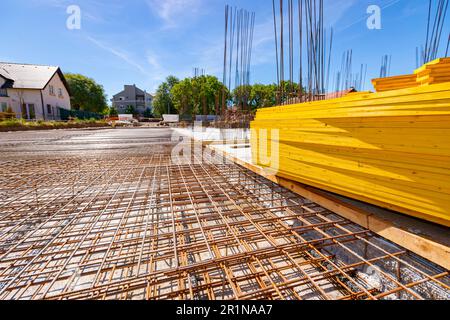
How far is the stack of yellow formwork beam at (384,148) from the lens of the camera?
1.67 meters

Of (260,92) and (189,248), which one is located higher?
(260,92)

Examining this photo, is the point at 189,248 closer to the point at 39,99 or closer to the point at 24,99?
the point at 39,99

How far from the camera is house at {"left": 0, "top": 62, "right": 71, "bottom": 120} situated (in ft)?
90.5

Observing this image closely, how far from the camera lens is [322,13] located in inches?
220

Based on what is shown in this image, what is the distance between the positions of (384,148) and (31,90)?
3810 centimetres

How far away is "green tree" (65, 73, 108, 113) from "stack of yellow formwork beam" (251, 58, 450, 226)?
5457 centimetres

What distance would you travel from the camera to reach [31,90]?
28.1 m

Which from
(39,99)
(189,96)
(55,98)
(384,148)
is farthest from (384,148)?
(189,96)

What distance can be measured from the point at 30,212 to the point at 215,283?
2753 millimetres

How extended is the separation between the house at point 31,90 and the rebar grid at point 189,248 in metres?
32.3

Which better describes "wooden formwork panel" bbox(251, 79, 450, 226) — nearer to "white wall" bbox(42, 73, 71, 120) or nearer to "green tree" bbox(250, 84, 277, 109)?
"white wall" bbox(42, 73, 71, 120)

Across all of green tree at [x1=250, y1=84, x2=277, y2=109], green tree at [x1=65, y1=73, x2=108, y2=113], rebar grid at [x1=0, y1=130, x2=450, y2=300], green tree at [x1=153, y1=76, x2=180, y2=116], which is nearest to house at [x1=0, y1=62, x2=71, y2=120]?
green tree at [x1=65, y1=73, x2=108, y2=113]
